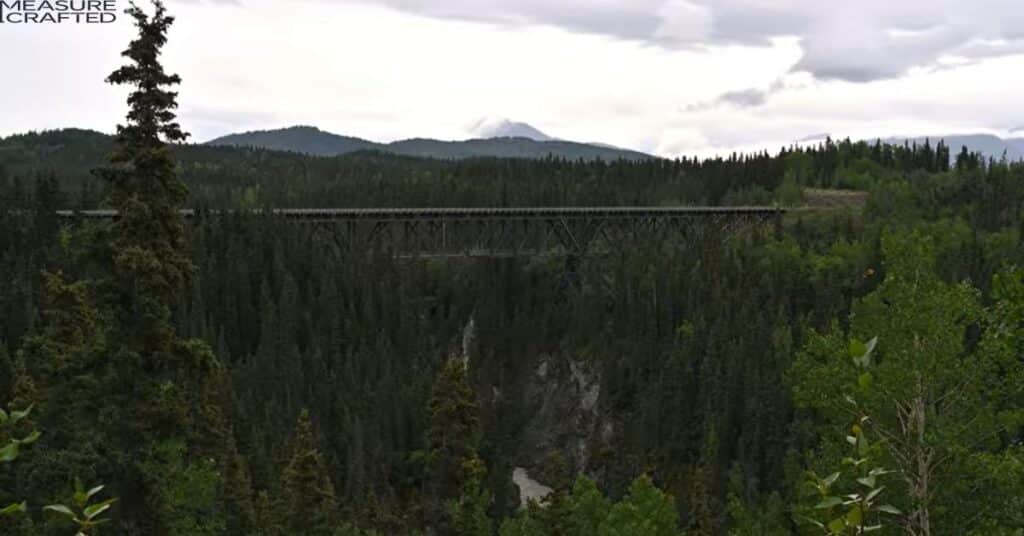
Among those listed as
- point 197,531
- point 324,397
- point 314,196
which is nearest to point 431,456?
point 197,531

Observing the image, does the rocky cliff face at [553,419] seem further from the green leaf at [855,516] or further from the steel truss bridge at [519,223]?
the green leaf at [855,516]

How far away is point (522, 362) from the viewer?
12575cm

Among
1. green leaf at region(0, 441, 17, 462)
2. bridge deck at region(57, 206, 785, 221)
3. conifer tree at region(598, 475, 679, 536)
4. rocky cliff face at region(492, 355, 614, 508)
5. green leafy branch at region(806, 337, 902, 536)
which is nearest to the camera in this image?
green leaf at region(0, 441, 17, 462)

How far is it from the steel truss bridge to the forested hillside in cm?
257

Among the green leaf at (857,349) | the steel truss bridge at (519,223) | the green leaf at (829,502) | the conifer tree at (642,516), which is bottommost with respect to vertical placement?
the conifer tree at (642,516)

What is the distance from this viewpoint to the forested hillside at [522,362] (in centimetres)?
1745

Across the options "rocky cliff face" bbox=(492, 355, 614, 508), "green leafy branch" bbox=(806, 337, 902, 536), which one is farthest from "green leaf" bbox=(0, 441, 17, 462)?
"rocky cliff face" bbox=(492, 355, 614, 508)

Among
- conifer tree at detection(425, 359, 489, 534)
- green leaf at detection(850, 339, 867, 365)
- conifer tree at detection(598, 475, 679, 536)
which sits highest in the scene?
green leaf at detection(850, 339, 867, 365)

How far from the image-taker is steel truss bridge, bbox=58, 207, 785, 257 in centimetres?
10944

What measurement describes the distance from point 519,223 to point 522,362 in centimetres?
1770

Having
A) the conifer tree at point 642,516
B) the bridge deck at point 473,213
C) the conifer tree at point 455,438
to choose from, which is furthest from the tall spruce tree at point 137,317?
the bridge deck at point 473,213

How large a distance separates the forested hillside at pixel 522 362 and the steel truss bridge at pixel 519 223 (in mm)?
2569

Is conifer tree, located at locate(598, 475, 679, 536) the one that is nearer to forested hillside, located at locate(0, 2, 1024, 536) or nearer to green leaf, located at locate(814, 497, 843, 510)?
forested hillside, located at locate(0, 2, 1024, 536)

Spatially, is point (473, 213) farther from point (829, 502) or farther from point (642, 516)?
point (829, 502)
